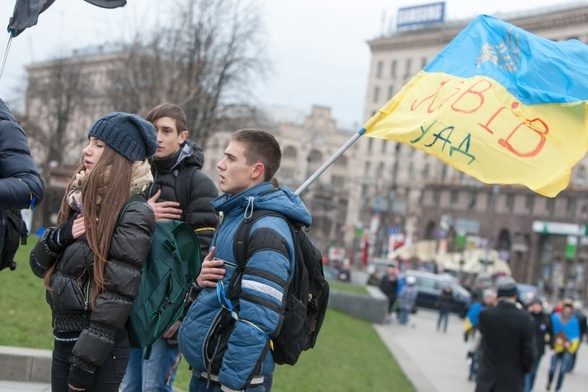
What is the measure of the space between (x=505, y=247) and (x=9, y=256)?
3138 inches

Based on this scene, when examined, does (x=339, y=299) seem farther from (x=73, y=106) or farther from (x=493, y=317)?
(x=73, y=106)

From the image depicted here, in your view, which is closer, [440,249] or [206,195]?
[206,195]

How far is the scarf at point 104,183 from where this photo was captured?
4562mm

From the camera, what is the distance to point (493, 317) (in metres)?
9.61

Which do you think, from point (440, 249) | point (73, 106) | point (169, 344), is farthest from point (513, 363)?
point (440, 249)

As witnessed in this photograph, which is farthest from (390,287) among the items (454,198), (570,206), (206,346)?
(454,198)

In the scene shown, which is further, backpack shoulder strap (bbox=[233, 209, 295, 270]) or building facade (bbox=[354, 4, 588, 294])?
building facade (bbox=[354, 4, 588, 294])

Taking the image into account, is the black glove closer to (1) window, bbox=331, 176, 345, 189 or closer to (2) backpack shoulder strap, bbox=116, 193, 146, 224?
(2) backpack shoulder strap, bbox=116, 193, 146, 224

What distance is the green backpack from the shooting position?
15.1ft

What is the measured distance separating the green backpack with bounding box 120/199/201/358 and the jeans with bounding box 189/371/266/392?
303 mm

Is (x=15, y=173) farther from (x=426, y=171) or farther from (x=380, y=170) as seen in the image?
(x=380, y=170)

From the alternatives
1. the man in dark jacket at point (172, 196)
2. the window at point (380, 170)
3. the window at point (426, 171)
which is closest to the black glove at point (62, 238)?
the man in dark jacket at point (172, 196)

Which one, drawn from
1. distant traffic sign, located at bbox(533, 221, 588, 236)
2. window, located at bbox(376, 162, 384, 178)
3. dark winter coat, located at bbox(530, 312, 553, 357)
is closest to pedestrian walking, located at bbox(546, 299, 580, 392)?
dark winter coat, located at bbox(530, 312, 553, 357)

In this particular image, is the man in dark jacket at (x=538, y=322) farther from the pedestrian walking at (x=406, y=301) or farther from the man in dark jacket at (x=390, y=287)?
the man in dark jacket at (x=390, y=287)
